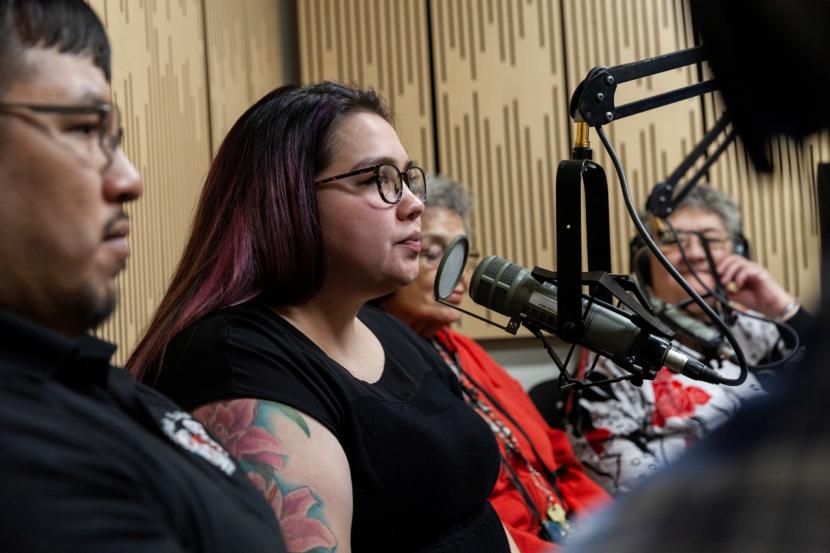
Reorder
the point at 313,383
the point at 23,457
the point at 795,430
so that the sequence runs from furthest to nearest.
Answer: the point at 313,383, the point at 23,457, the point at 795,430

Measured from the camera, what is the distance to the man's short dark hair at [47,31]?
97cm

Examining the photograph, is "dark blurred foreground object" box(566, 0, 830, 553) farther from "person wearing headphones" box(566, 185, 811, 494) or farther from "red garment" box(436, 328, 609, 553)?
"person wearing headphones" box(566, 185, 811, 494)

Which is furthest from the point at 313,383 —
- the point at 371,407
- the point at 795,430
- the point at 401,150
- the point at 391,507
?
the point at 795,430

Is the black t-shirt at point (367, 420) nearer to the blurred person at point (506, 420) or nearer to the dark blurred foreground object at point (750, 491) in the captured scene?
the blurred person at point (506, 420)

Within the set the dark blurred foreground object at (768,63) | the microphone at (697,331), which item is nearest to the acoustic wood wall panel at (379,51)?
the microphone at (697,331)

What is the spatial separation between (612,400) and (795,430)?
2.71m

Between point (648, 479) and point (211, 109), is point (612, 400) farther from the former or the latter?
point (648, 479)

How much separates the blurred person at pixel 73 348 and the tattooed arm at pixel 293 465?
0.30 m

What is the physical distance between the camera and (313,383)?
1559mm

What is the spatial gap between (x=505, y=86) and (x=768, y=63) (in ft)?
12.2

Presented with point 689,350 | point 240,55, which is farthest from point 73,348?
point 240,55

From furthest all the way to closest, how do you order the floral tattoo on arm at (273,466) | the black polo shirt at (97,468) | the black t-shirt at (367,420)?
the black t-shirt at (367,420)
the floral tattoo on arm at (273,466)
the black polo shirt at (97,468)

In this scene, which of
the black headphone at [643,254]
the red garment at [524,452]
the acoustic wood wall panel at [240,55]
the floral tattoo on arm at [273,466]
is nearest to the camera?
the floral tattoo on arm at [273,466]

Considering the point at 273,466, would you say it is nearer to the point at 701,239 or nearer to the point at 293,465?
the point at 293,465
